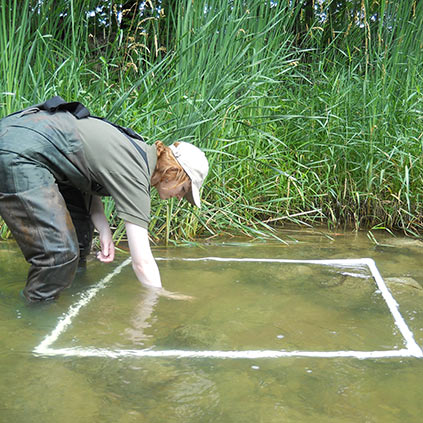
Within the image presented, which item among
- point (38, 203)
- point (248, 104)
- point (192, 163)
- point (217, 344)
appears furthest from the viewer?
point (248, 104)

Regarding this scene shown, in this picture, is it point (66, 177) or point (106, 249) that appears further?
point (106, 249)

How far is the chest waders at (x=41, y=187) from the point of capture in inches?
80.1

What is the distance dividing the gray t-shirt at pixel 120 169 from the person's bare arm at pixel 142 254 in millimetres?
35

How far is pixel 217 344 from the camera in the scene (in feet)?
6.05

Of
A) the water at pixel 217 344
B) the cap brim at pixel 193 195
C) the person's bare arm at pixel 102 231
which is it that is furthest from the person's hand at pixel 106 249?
the cap brim at pixel 193 195

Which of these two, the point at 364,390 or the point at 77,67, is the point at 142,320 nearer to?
the point at 364,390

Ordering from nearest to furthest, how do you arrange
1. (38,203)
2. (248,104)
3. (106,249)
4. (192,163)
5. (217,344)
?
(217,344), (38,203), (192,163), (106,249), (248,104)

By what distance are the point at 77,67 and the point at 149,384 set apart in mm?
2221

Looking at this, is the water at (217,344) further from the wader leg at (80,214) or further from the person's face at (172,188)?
the person's face at (172,188)

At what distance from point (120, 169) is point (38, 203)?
33cm

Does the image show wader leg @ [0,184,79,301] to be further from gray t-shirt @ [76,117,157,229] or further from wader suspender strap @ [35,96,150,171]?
wader suspender strap @ [35,96,150,171]

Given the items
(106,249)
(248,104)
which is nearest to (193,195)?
(106,249)

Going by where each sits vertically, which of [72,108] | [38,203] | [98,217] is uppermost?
[72,108]

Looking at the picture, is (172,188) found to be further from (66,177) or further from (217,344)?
(217,344)
